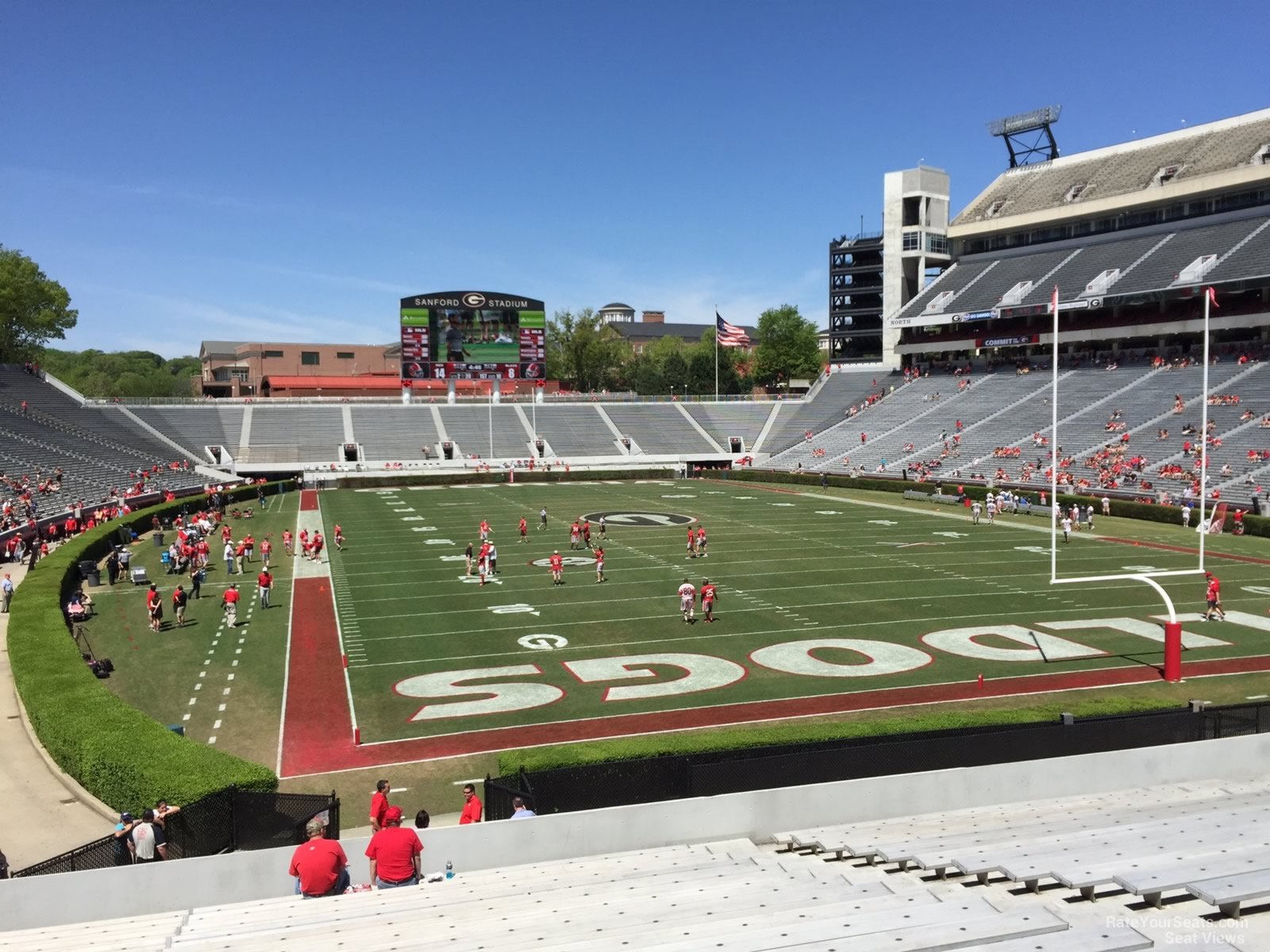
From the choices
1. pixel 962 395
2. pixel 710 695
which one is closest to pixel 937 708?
pixel 710 695

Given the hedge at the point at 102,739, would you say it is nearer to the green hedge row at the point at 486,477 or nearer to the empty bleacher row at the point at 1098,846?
the empty bleacher row at the point at 1098,846

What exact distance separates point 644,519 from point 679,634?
66.6ft

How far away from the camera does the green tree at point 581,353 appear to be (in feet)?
359

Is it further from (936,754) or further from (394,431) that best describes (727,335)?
(936,754)

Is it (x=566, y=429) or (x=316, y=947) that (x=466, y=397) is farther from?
(x=316, y=947)

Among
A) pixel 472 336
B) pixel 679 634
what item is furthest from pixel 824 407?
pixel 679 634

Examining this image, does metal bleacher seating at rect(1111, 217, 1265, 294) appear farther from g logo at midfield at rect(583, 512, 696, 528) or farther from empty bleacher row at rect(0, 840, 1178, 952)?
empty bleacher row at rect(0, 840, 1178, 952)

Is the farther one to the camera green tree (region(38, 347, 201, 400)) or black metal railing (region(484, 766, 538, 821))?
green tree (region(38, 347, 201, 400))

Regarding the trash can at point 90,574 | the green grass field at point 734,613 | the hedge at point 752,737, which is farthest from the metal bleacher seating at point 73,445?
the hedge at point 752,737

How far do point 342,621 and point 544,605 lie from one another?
501 centimetres

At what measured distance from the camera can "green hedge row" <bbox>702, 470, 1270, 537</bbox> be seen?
36.8 meters

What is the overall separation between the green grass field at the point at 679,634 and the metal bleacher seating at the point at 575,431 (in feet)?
115

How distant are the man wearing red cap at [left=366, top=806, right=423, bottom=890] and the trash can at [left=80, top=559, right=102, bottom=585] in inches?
940


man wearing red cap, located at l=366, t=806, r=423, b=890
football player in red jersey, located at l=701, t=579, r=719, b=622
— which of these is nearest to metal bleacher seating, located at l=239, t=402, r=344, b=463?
football player in red jersey, located at l=701, t=579, r=719, b=622
